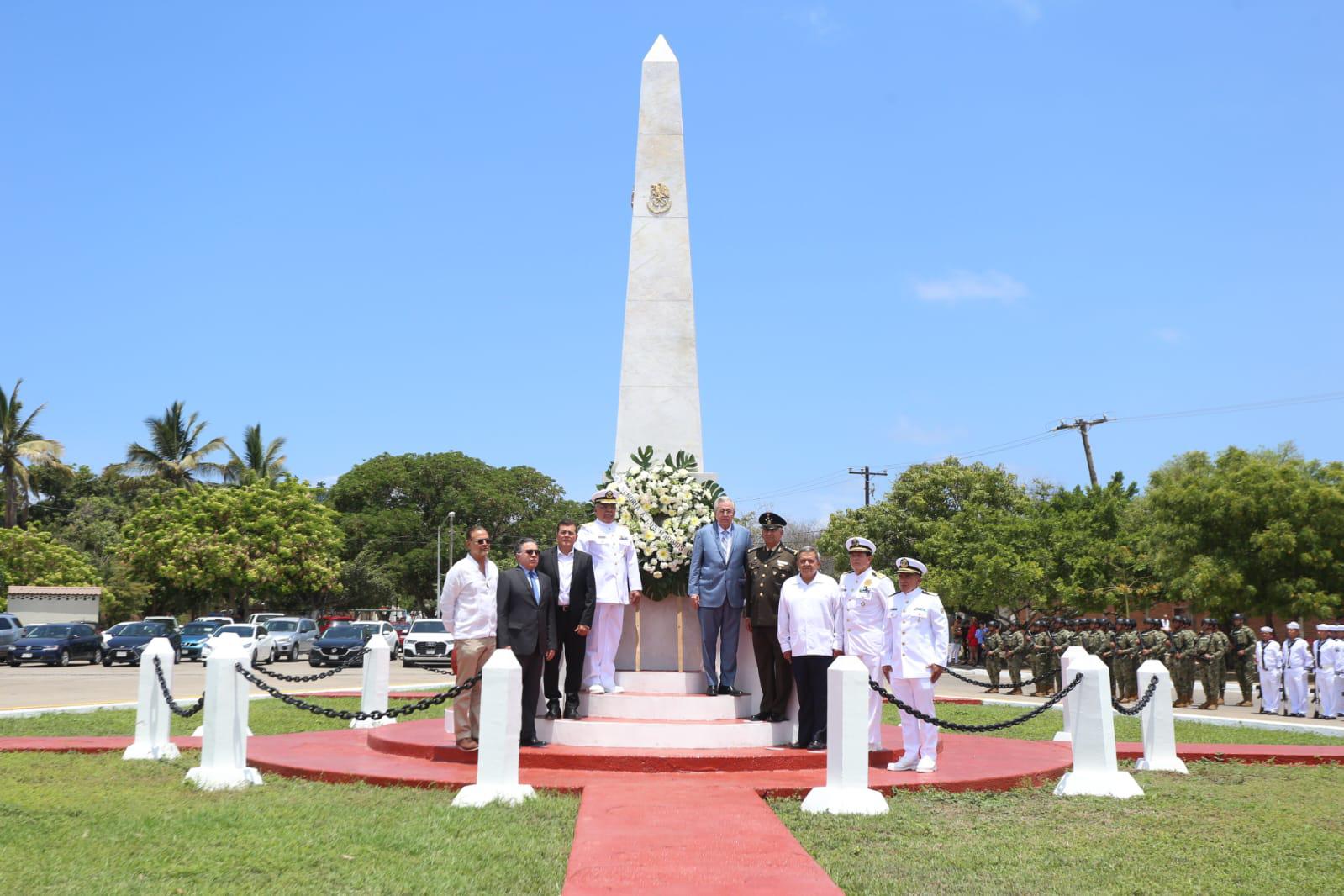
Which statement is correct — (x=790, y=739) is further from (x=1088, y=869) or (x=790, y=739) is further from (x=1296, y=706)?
(x=1296, y=706)

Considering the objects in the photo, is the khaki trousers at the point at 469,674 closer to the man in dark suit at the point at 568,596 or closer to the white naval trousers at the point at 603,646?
the man in dark suit at the point at 568,596

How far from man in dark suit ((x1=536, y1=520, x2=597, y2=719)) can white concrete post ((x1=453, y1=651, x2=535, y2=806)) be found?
1.65 metres

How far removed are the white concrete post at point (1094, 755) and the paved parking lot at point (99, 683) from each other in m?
13.3

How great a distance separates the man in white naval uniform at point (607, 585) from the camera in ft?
30.8

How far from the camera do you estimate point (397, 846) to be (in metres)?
5.68

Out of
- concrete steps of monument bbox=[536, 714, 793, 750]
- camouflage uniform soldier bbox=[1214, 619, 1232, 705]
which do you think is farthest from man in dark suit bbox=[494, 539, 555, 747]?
camouflage uniform soldier bbox=[1214, 619, 1232, 705]

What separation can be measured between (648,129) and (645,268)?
5.14ft

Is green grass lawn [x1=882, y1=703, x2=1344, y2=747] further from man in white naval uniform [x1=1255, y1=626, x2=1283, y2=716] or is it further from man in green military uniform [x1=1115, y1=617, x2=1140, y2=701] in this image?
man in white naval uniform [x1=1255, y1=626, x2=1283, y2=716]

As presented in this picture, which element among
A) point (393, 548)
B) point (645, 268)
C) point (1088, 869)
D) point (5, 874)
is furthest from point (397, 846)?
point (393, 548)

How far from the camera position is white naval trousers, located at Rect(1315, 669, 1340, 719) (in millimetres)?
16625

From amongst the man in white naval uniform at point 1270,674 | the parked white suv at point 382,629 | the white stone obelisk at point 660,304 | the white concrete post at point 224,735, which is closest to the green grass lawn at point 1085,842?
the white concrete post at point 224,735

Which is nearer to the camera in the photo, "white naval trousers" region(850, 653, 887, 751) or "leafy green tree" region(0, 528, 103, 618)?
"white naval trousers" region(850, 653, 887, 751)

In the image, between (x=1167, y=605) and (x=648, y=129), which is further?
(x=1167, y=605)

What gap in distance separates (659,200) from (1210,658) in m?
11.5
